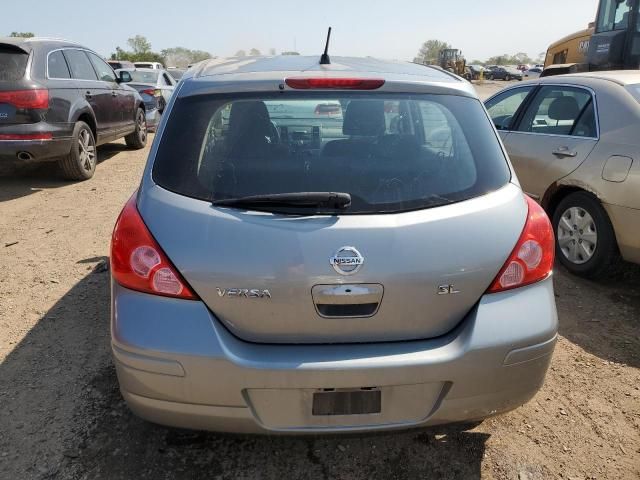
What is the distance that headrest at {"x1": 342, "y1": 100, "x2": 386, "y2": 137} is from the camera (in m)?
2.23

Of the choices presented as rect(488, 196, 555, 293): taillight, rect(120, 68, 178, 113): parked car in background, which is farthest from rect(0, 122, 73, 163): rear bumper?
rect(488, 196, 555, 293): taillight

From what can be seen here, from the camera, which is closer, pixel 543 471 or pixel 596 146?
pixel 543 471

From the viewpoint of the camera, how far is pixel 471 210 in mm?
2002

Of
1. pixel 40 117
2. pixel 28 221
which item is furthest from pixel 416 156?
pixel 40 117

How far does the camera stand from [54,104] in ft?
21.8

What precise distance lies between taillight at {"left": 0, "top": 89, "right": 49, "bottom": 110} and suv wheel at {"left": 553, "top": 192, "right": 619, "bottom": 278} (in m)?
6.02

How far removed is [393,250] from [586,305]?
2692 millimetres

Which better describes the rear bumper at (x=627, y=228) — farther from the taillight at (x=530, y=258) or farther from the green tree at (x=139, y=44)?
the green tree at (x=139, y=44)

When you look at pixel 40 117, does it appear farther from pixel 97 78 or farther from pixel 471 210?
pixel 471 210

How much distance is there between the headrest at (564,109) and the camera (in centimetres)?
452

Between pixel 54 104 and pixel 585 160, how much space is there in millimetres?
6181

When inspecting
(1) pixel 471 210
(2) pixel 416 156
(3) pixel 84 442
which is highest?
(2) pixel 416 156

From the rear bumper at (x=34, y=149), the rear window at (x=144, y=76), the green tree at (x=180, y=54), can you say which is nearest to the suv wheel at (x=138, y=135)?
the rear window at (x=144, y=76)

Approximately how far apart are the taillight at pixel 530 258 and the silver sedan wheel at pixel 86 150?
677 centimetres
